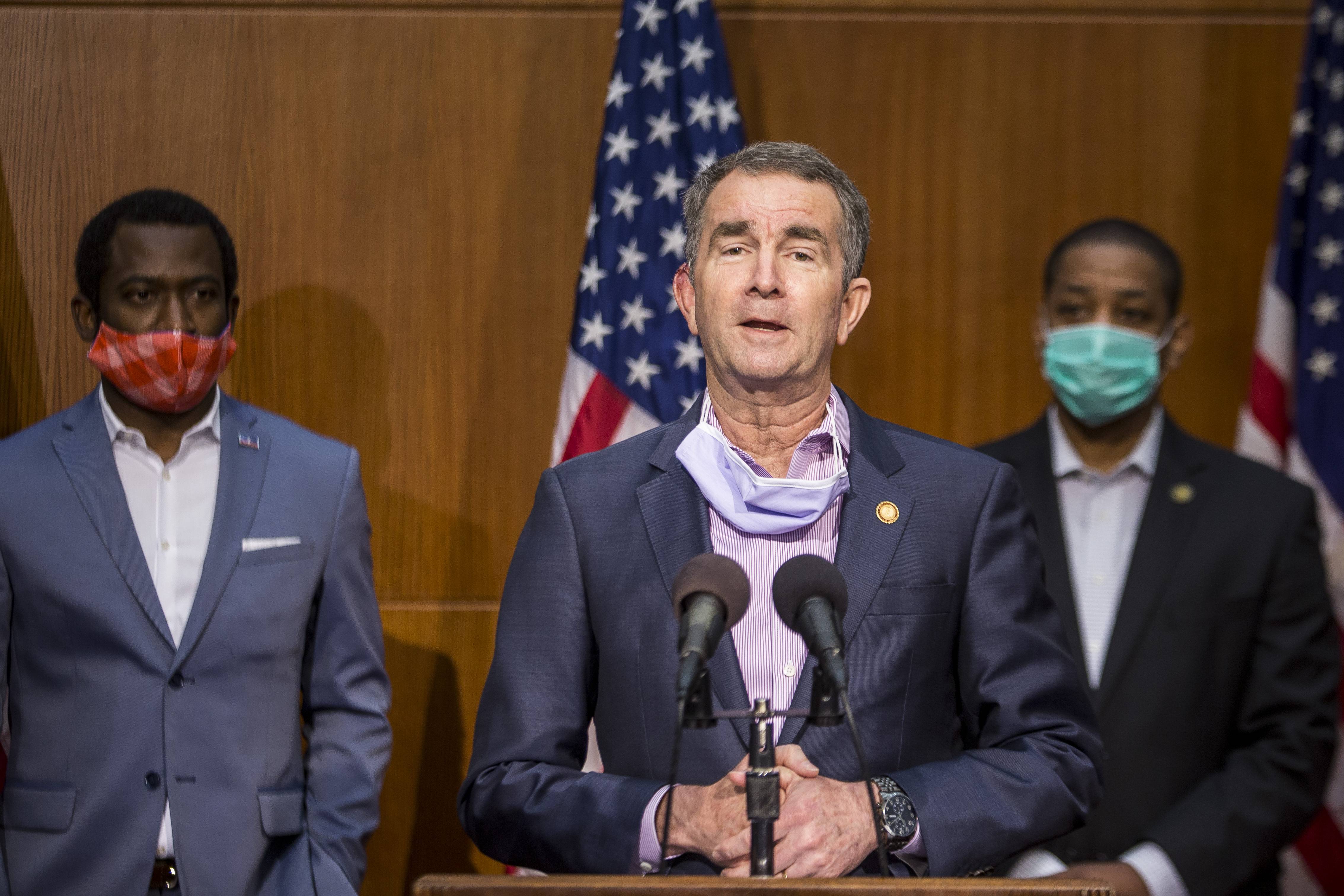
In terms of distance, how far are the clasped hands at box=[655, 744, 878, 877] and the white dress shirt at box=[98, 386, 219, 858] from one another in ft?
4.26

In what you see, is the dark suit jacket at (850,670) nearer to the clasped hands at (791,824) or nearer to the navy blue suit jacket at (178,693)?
the clasped hands at (791,824)

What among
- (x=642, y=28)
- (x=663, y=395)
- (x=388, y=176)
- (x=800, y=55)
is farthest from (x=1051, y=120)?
(x=388, y=176)

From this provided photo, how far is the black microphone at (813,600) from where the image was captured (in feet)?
4.74

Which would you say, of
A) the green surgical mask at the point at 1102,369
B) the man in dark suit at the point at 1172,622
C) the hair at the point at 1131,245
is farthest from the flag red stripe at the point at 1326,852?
the hair at the point at 1131,245

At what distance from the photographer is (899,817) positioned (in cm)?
177

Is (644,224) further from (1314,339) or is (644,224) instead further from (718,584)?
(718,584)

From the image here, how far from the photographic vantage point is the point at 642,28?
3.44 m

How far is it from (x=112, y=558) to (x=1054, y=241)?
267cm

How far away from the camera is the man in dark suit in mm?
2910

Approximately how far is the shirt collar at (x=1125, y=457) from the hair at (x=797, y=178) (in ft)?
3.97

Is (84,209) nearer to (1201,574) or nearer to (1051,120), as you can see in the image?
(1051,120)

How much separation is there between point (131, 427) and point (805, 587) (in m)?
1.79

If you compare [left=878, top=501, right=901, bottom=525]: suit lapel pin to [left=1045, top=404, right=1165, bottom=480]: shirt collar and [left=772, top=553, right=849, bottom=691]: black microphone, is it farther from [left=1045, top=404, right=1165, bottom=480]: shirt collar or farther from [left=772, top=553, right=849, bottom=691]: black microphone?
[left=1045, top=404, right=1165, bottom=480]: shirt collar

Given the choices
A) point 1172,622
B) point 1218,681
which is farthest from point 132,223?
point 1218,681
